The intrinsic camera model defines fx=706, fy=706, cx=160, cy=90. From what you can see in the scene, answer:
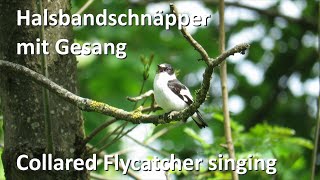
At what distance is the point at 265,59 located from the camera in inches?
372

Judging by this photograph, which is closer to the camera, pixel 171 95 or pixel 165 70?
pixel 171 95

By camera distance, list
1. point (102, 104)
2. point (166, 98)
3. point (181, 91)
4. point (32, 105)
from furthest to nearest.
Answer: point (181, 91) → point (166, 98) → point (32, 105) → point (102, 104)

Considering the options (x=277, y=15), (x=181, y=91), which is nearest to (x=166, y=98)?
(x=181, y=91)

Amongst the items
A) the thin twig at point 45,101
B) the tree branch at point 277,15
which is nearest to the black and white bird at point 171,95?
the thin twig at point 45,101

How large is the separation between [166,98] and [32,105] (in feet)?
3.24

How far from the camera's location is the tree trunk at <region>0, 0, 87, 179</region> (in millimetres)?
3205

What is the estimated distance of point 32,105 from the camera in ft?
10.5

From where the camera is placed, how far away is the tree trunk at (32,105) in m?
3.21

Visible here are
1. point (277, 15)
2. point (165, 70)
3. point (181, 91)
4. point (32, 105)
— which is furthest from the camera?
point (277, 15)

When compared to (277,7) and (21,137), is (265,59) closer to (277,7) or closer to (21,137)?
(277,7)

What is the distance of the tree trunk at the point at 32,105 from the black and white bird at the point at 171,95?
2.08ft

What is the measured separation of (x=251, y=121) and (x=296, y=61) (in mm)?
1122

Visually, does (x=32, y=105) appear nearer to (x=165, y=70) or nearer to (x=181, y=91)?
(x=181, y=91)

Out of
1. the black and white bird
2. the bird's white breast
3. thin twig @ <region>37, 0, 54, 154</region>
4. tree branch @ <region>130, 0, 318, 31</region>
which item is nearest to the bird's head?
the black and white bird
